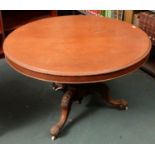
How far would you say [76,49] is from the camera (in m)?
1.33

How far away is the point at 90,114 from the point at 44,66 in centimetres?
68

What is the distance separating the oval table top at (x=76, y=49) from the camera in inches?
46.2

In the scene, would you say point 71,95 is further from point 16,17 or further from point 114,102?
point 16,17

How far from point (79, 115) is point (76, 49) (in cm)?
58

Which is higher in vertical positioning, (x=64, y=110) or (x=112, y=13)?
(x=112, y=13)

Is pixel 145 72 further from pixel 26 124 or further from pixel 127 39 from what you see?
pixel 26 124

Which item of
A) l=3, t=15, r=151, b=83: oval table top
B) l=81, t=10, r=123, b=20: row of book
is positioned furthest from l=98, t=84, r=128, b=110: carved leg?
l=81, t=10, r=123, b=20: row of book

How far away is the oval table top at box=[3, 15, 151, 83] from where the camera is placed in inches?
46.2

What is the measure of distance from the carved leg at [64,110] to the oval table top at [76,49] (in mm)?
343

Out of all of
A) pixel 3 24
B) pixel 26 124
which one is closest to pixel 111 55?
pixel 26 124

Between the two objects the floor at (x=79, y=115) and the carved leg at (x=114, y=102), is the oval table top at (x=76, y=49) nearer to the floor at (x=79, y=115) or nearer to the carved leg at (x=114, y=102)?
the carved leg at (x=114, y=102)

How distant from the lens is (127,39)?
142 cm

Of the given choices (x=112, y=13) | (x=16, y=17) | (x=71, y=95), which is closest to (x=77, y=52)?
(x=71, y=95)

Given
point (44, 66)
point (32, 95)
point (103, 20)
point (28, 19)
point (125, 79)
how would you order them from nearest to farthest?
point (44, 66) < point (103, 20) < point (32, 95) < point (125, 79) < point (28, 19)
